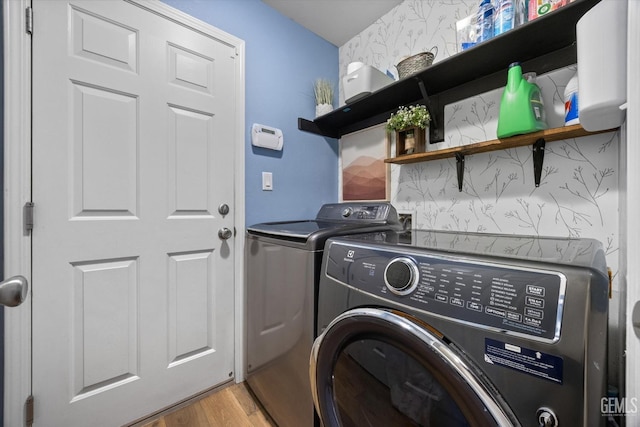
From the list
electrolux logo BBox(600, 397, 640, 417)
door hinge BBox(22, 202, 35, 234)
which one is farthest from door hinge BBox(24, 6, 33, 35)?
electrolux logo BBox(600, 397, 640, 417)

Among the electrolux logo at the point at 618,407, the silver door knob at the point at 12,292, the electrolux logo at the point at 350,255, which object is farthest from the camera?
the electrolux logo at the point at 350,255

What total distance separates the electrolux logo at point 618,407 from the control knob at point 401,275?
13.6 inches

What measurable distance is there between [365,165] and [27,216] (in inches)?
69.5

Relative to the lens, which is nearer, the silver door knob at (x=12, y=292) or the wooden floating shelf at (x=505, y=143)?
the silver door knob at (x=12, y=292)

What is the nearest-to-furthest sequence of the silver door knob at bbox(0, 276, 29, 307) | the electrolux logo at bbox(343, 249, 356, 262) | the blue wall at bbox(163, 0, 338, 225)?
1. the silver door knob at bbox(0, 276, 29, 307)
2. the electrolux logo at bbox(343, 249, 356, 262)
3. the blue wall at bbox(163, 0, 338, 225)

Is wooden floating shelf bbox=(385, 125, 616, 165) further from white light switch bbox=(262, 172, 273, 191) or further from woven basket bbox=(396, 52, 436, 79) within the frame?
white light switch bbox=(262, 172, 273, 191)

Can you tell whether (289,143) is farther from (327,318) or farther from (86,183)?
(327,318)

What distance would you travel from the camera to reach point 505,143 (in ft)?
3.58

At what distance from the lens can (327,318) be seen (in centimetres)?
85

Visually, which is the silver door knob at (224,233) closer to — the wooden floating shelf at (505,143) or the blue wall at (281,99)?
the blue wall at (281,99)

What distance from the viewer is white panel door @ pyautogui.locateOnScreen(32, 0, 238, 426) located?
1013mm

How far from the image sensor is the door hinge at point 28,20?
960 mm

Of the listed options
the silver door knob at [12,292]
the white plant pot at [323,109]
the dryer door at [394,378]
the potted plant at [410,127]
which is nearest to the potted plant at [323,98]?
the white plant pot at [323,109]

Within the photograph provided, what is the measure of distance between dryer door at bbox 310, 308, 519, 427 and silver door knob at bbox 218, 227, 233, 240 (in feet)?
2.82
